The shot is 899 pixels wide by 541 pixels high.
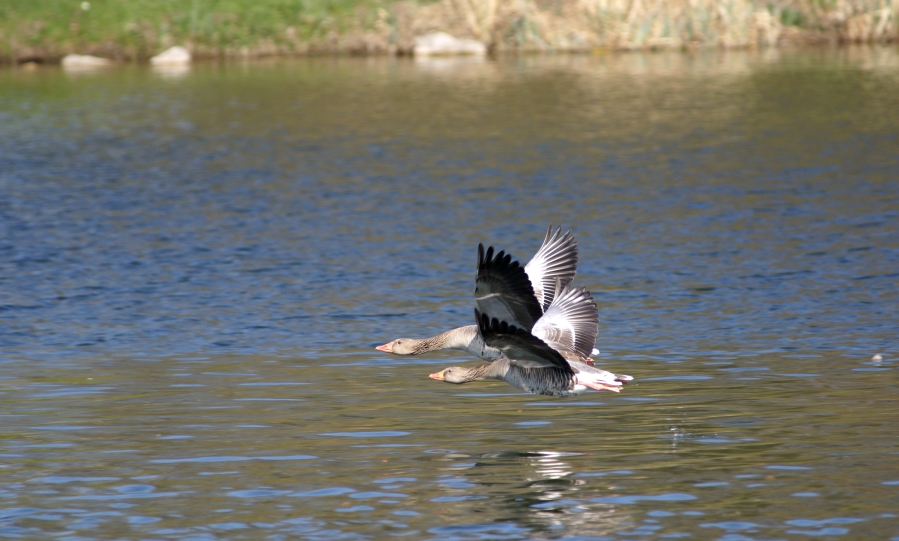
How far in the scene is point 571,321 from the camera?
12492 mm

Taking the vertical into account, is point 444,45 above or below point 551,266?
above

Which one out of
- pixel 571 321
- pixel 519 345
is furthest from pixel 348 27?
pixel 519 345

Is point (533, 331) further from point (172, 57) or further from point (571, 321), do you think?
point (172, 57)

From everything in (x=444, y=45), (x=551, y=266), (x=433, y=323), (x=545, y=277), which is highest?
(x=444, y=45)

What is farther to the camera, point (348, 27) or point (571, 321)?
point (348, 27)

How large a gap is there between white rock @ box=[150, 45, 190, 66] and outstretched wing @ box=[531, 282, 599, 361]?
45128 millimetres

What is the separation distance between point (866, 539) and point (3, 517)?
6608mm

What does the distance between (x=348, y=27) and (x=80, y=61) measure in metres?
11.7

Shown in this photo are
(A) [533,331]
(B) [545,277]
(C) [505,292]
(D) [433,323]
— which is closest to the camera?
(C) [505,292]

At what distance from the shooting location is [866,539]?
29.8 feet

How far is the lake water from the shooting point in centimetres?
1016

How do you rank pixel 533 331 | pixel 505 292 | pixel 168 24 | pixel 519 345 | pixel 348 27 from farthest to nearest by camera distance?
pixel 168 24
pixel 348 27
pixel 533 331
pixel 519 345
pixel 505 292

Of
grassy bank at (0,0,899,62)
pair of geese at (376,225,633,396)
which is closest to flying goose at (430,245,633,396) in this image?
pair of geese at (376,225,633,396)

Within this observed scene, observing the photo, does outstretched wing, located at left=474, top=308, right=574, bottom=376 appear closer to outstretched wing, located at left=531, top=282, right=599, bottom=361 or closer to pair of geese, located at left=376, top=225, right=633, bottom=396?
pair of geese, located at left=376, top=225, right=633, bottom=396
